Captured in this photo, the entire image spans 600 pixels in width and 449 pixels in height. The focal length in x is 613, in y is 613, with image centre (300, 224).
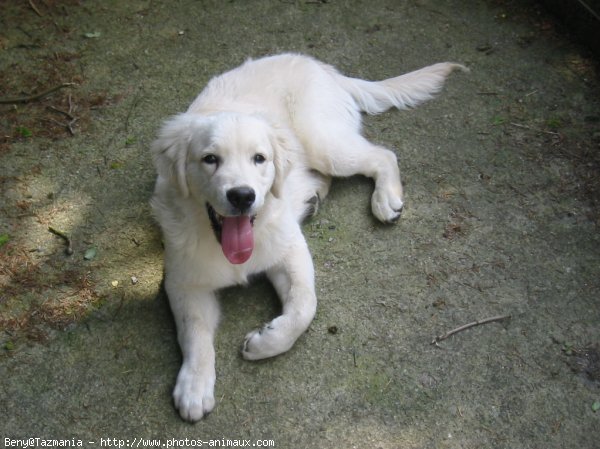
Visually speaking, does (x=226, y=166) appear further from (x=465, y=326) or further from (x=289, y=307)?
(x=465, y=326)

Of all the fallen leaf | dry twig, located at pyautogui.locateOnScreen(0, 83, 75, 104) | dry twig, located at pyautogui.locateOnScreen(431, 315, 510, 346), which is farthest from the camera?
dry twig, located at pyautogui.locateOnScreen(0, 83, 75, 104)

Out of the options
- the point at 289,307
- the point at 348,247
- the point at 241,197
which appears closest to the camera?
the point at 241,197

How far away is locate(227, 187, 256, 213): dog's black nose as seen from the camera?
271cm

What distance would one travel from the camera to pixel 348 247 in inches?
141

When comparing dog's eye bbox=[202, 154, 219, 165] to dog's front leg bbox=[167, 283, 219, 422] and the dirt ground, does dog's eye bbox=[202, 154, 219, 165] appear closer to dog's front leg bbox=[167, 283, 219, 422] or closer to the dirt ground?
dog's front leg bbox=[167, 283, 219, 422]

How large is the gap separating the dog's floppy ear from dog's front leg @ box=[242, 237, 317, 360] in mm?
693

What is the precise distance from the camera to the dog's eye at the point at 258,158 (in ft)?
9.63

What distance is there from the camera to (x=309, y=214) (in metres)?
3.77

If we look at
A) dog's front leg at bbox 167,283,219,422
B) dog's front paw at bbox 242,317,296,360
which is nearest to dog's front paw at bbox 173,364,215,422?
dog's front leg at bbox 167,283,219,422

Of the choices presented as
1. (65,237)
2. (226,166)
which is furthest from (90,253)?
(226,166)

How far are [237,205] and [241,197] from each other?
0.15 ft

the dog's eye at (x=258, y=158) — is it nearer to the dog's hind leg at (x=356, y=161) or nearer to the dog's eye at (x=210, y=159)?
the dog's eye at (x=210, y=159)

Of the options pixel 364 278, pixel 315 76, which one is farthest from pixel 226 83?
pixel 364 278

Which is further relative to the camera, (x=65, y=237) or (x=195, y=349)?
(x=65, y=237)
